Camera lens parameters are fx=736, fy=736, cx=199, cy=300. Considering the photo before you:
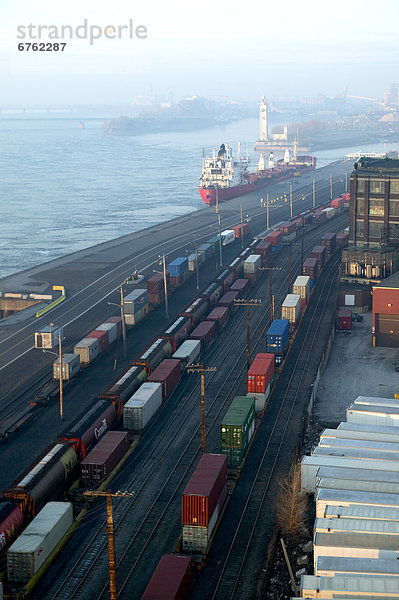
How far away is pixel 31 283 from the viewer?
11388cm

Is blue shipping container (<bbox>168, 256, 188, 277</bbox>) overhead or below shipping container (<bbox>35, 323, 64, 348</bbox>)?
overhead

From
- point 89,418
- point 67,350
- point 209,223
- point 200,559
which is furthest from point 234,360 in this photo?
point 209,223

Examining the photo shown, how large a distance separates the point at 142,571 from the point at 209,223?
126 m

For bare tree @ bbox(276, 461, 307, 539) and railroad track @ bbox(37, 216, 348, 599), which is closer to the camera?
railroad track @ bbox(37, 216, 348, 599)

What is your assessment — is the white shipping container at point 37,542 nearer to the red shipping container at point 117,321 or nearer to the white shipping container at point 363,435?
the white shipping container at point 363,435

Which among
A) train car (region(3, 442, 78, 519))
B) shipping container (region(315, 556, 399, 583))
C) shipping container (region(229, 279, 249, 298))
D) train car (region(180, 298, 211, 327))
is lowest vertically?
shipping container (region(315, 556, 399, 583))

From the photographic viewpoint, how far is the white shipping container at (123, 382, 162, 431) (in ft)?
198

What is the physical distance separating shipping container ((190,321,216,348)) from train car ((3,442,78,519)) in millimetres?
29969

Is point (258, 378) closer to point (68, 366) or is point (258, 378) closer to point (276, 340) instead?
point (276, 340)

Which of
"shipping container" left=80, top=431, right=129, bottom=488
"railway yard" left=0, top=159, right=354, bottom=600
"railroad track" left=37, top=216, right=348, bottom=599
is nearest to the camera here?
"railroad track" left=37, top=216, right=348, bottom=599

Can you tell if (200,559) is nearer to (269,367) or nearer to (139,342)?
(269,367)

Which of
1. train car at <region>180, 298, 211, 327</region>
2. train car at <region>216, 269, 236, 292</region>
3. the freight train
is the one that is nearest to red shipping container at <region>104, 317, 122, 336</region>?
the freight train

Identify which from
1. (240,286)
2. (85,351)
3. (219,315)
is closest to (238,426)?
(85,351)

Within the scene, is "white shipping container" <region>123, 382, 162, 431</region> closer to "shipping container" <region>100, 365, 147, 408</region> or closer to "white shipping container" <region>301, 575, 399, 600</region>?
"shipping container" <region>100, 365, 147, 408</region>
